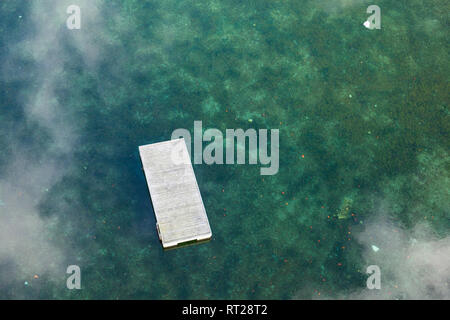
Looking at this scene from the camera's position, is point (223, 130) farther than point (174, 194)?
Yes

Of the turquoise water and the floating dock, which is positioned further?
the turquoise water

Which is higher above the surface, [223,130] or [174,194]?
[223,130]

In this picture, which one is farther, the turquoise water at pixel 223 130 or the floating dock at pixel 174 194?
the turquoise water at pixel 223 130
